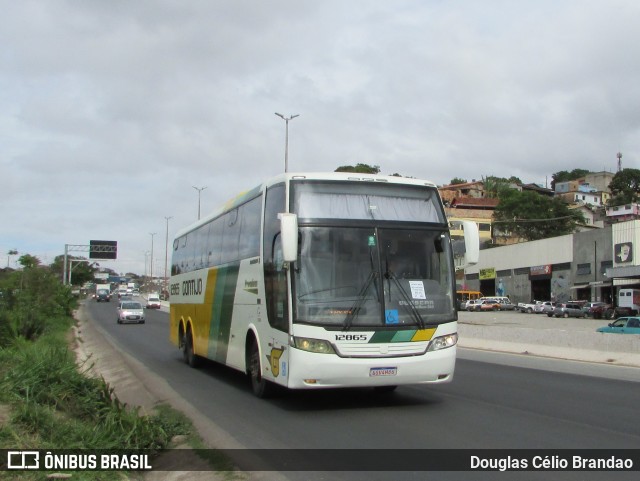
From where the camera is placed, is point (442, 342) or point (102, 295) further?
point (102, 295)

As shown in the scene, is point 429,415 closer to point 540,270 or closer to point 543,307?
point 543,307

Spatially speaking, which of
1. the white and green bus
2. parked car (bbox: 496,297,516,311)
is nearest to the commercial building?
parked car (bbox: 496,297,516,311)

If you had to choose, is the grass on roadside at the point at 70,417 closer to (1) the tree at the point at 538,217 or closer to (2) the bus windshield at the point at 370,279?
(2) the bus windshield at the point at 370,279

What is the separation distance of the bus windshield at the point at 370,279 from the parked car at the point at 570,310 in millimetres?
51328

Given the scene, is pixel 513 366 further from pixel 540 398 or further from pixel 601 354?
pixel 540 398

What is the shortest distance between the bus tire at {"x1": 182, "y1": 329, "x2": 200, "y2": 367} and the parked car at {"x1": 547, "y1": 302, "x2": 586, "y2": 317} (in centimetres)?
4664

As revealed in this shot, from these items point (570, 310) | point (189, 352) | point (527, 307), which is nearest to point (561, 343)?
point (189, 352)

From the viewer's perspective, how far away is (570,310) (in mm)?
57594

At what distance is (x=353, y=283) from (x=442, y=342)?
1645 mm

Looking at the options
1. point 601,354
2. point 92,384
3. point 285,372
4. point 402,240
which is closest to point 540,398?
point 402,240

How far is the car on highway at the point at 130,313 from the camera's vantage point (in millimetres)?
43875

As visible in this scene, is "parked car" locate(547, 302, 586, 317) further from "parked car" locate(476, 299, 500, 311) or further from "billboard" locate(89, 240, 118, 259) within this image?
"billboard" locate(89, 240, 118, 259)

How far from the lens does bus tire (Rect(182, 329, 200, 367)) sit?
1722 centimetres

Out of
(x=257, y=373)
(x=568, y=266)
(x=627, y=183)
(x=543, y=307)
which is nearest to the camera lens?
(x=257, y=373)
